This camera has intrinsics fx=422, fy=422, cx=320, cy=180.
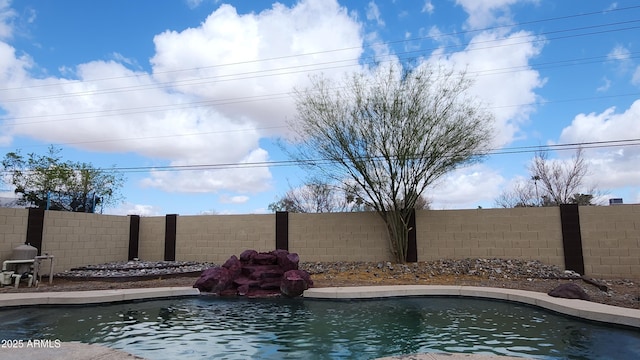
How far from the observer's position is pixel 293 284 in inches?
357

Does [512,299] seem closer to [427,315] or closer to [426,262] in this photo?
[427,315]

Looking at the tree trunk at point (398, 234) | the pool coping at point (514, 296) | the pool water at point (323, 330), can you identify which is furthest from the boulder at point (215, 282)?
the tree trunk at point (398, 234)

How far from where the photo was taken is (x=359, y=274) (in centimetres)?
1202

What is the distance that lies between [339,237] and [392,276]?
2.63 m

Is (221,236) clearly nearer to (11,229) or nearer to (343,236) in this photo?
(343,236)

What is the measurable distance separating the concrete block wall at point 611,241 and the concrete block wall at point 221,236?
30.5 ft

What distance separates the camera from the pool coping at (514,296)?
20.0 ft

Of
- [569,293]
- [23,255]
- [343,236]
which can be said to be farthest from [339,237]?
[23,255]

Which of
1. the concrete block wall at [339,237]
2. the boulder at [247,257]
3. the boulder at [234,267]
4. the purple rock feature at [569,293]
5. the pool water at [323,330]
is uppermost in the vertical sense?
the concrete block wall at [339,237]

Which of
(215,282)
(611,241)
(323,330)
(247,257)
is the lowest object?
(323,330)

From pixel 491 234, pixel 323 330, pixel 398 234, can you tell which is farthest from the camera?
pixel 398 234

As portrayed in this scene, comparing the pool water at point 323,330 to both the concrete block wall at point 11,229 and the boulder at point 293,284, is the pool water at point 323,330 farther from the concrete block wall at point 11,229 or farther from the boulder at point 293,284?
the concrete block wall at point 11,229

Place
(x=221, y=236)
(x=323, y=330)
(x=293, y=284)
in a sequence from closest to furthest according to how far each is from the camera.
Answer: (x=323, y=330), (x=293, y=284), (x=221, y=236)

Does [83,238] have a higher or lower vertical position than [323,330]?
higher
